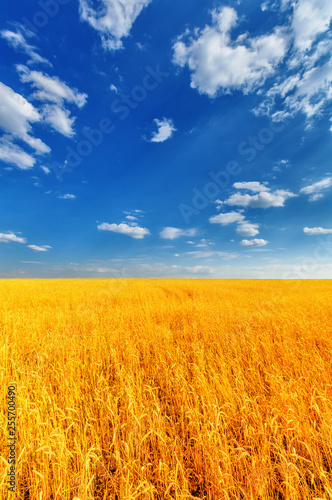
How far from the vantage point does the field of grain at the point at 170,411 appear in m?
2.01

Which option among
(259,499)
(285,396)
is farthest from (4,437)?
(285,396)

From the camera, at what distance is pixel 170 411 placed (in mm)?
3076

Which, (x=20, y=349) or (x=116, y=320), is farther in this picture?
(x=116, y=320)

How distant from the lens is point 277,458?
2312mm

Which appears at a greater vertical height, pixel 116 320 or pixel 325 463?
pixel 116 320

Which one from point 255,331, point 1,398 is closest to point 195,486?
point 1,398

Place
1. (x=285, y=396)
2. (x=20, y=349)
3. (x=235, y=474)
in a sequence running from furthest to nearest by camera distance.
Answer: (x=20, y=349)
(x=285, y=396)
(x=235, y=474)

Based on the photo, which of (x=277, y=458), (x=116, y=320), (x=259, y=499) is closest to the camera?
(x=259, y=499)

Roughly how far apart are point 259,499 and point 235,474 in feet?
0.78

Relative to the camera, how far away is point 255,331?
622 cm

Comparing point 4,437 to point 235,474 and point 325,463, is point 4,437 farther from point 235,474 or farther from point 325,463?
point 325,463

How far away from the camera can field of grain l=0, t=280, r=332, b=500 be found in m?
2.01

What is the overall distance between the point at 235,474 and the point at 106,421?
165 centimetres

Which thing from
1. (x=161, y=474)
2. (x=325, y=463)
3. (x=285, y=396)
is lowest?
(x=325, y=463)
